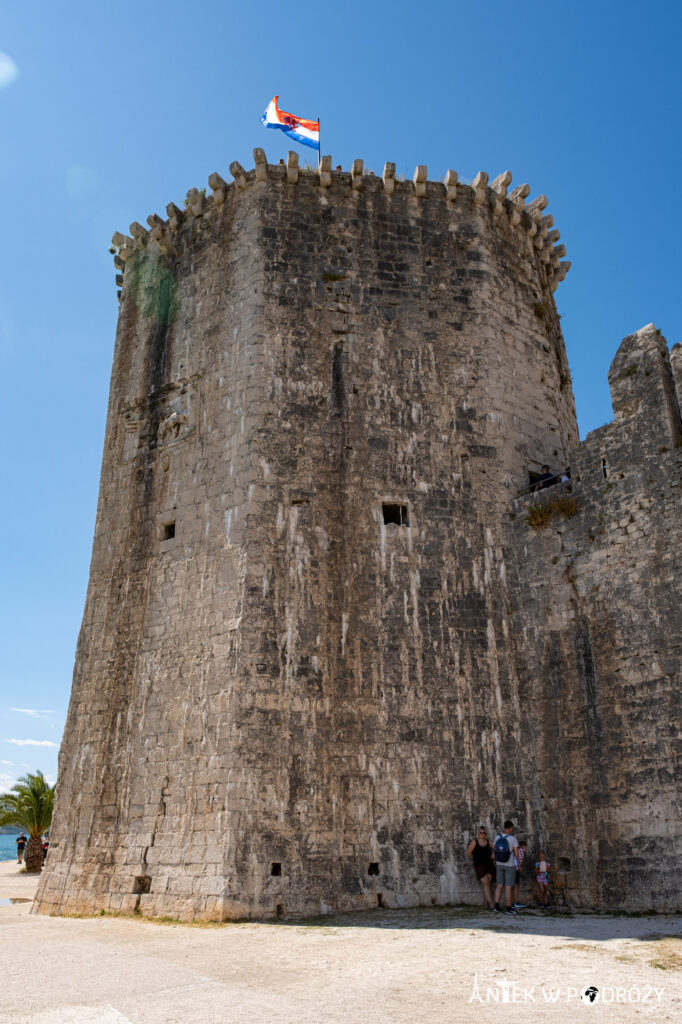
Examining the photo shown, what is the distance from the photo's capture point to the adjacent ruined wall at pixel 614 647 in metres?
10.2

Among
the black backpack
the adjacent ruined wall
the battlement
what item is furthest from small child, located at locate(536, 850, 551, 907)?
the battlement

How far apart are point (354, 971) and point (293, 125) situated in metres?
14.2

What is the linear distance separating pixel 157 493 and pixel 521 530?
584 centimetres

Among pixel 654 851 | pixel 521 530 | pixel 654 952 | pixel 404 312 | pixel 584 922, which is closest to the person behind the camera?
pixel 654 952

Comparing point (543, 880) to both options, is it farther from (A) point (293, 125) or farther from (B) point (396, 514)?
(A) point (293, 125)

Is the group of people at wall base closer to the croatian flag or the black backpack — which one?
the black backpack

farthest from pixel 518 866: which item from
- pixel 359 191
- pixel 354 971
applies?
pixel 359 191

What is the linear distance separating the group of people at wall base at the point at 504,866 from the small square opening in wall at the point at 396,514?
443 cm

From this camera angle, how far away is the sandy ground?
5.63 m

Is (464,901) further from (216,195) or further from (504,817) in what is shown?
(216,195)

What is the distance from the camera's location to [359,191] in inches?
560

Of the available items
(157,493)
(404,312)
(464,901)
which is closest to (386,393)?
(404,312)

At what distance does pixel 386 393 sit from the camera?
1310cm

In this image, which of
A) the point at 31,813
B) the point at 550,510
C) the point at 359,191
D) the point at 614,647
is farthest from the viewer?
the point at 31,813
